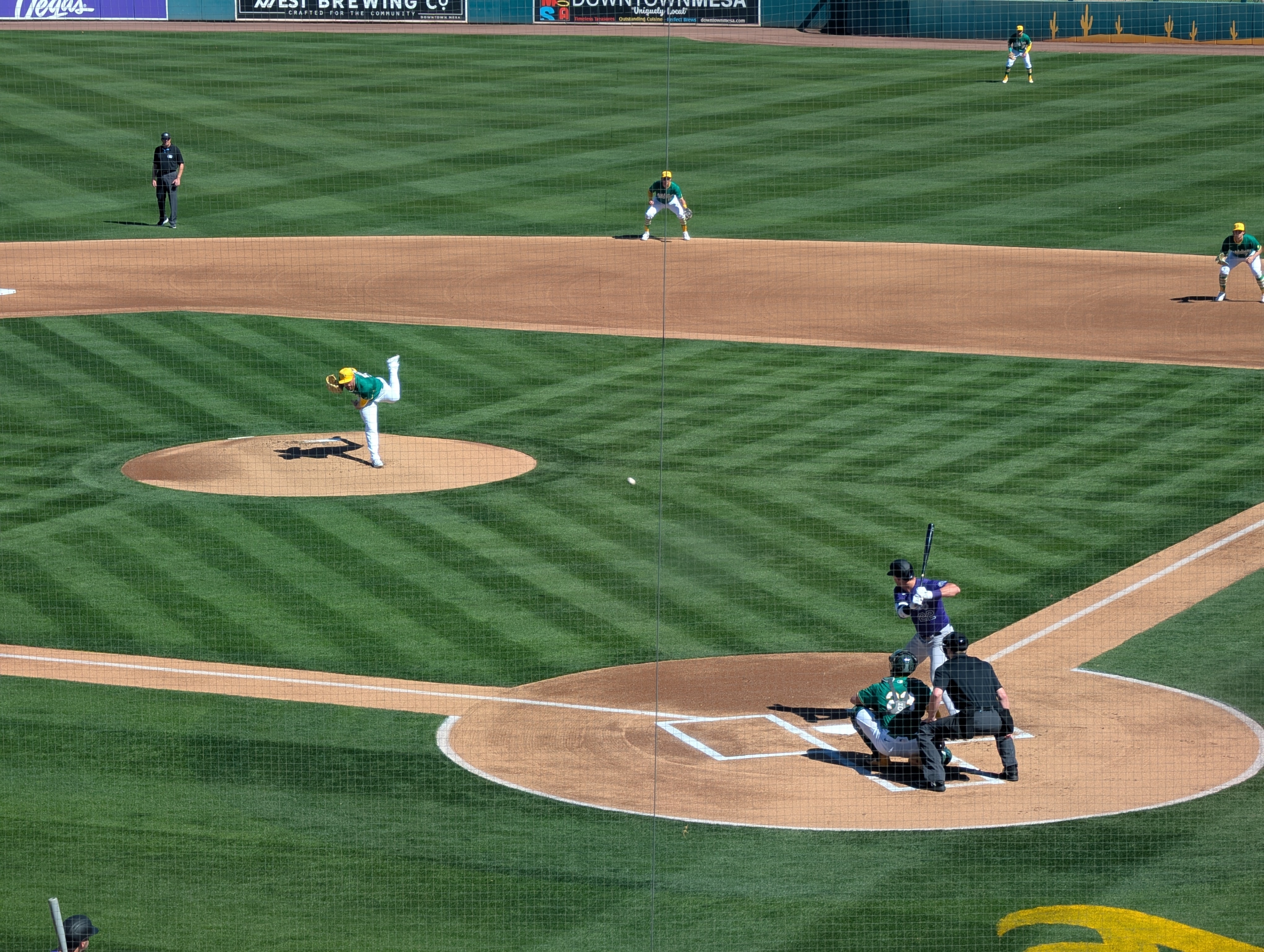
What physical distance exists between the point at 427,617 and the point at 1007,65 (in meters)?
35.8

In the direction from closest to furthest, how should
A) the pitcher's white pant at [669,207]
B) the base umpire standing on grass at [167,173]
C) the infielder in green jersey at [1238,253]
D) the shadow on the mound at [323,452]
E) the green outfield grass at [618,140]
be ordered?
the shadow on the mound at [323,452] < the infielder in green jersey at [1238,253] < the pitcher's white pant at [669,207] < the base umpire standing on grass at [167,173] < the green outfield grass at [618,140]

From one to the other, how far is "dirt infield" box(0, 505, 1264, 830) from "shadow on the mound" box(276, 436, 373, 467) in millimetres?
6441

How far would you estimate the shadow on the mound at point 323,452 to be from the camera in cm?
2280

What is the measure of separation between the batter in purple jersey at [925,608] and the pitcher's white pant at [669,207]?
20.1 metres

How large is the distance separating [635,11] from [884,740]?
50.1 m

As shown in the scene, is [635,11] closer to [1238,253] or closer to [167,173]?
[167,173]

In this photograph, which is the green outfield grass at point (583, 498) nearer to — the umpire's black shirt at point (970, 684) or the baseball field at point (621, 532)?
the baseball field at point (621, 532)

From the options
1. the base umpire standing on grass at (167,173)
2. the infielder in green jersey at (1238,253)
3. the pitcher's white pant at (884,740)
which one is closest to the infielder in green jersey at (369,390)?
the pitcher's white pant at (884,740)

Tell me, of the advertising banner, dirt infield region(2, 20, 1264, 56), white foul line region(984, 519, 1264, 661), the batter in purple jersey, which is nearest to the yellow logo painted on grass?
the batter in purple jersey

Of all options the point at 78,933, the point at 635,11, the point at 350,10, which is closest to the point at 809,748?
the point at 78,933

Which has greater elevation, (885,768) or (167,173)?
(167,173)

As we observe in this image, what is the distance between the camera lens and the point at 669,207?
33812 mm

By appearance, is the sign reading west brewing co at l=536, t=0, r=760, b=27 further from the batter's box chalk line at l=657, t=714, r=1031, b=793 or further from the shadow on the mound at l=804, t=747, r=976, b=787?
the shadow on the mound at l=804, t=747, r=976, b=787

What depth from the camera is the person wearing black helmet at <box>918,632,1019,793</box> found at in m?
13.3
